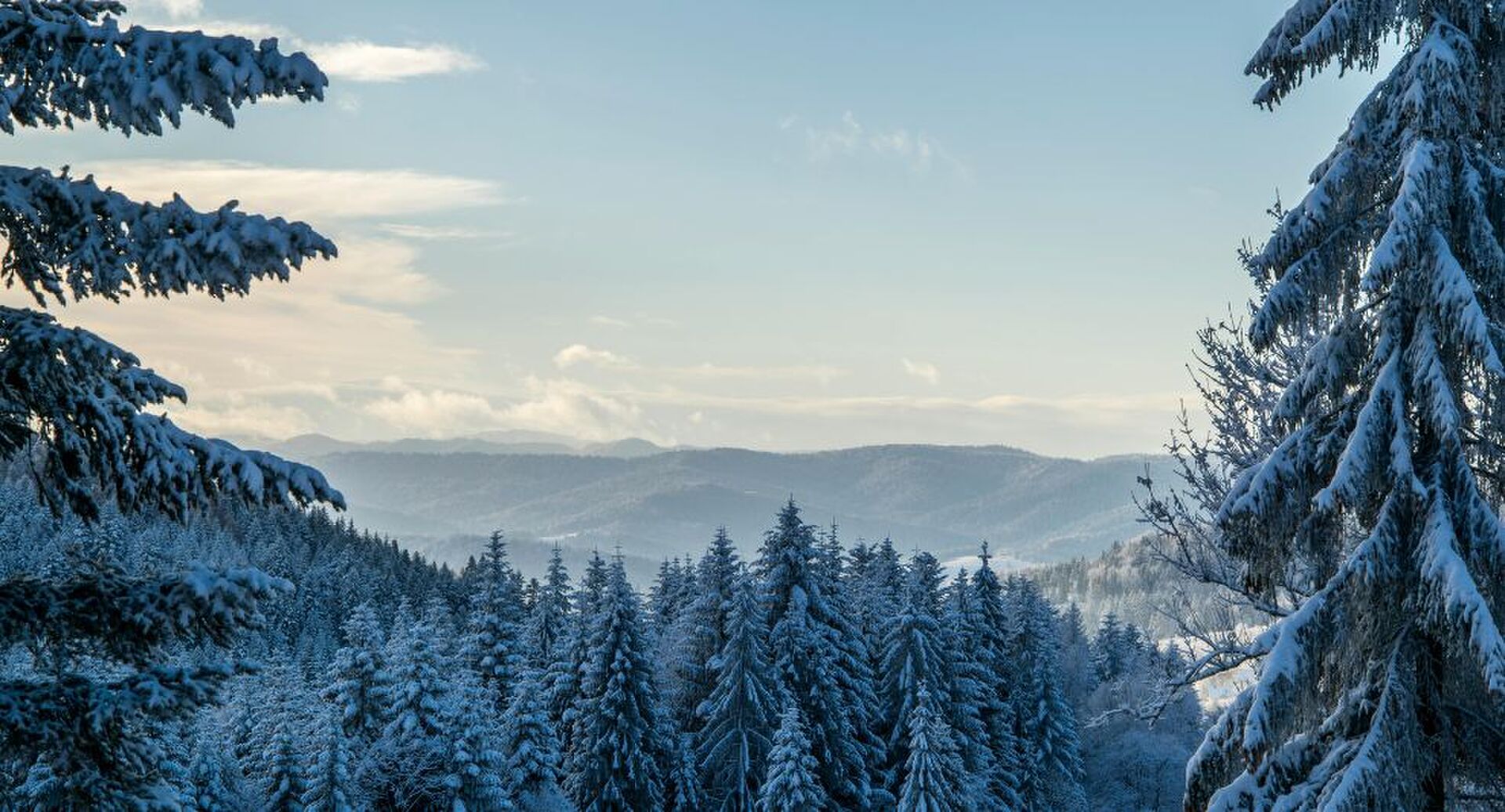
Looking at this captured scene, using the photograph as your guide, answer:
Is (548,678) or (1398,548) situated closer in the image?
(1398,548)

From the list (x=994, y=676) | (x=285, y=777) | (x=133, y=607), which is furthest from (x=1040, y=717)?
(x=133, y=607)

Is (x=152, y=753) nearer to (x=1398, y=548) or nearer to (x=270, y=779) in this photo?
(x=1398, y=548)

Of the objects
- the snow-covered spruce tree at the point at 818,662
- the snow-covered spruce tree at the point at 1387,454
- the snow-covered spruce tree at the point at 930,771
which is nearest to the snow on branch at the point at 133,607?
the snow-covered spruce tree at the point at 1387,454

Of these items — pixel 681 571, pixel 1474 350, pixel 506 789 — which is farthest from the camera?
pixel 681 571

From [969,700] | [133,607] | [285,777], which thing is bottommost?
[285,777]

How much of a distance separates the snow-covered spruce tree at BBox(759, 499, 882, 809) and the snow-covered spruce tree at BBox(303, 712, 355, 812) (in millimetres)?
15108

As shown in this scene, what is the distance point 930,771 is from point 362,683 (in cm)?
2017

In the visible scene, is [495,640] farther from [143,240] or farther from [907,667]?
[143,240]

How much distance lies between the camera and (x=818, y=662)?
44.8 metres

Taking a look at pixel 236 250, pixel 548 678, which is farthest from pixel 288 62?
pixel 548 678

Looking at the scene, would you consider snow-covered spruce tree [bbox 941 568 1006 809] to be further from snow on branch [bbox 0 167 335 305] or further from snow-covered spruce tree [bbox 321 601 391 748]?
snow on branch [bbox 0 167 335 305]

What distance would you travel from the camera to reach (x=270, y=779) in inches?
1483

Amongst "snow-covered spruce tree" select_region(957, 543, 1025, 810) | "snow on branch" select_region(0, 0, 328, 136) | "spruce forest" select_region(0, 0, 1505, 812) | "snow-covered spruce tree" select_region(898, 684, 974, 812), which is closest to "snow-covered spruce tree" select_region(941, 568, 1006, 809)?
"snow-covered spruce tree" select_region(957, 543, 1025, 810)

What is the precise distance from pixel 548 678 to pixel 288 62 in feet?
151
